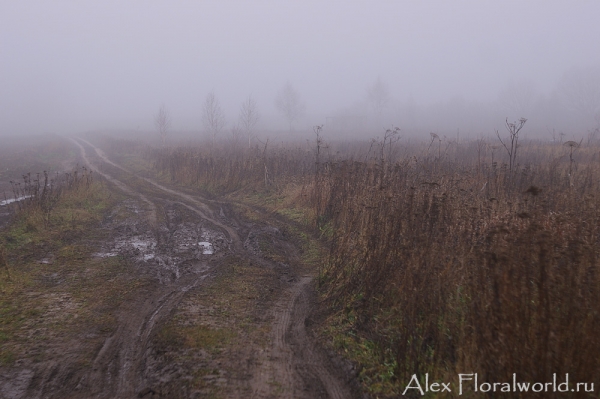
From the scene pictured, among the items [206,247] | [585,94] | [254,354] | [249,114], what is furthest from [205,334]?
[585,94]

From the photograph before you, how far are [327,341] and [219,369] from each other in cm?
142

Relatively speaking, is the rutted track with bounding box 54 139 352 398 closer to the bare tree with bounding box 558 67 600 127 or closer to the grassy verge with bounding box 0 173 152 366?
the grassy verge with bounding box 0 173 152 366

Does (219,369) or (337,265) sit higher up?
(337,265)

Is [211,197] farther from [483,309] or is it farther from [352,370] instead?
[483,309]

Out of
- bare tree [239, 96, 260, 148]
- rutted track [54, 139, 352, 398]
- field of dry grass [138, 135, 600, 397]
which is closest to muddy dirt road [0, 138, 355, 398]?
rutted track [54, 139, 352, 398]

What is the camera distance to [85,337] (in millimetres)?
4906

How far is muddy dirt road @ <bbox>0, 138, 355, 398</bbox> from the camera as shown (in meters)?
3.89

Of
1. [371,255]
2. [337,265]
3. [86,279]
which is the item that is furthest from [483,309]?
[86,279]

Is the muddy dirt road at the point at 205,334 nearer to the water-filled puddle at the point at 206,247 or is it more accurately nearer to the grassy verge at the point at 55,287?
the water-filled puddle at the point at 206,247

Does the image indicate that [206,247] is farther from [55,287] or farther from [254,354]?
[254,354]

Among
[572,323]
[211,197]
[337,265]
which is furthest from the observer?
[211,197]

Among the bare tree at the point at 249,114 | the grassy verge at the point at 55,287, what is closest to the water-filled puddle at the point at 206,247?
the grassy verge at the point at 55,287

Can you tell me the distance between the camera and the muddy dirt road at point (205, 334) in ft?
12.8

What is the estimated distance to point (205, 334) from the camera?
16.2ft
